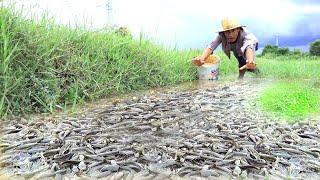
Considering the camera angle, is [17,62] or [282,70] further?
[282,70]

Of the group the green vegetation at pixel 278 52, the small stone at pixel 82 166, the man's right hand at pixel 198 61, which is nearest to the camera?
the small stone at pixel 82 166

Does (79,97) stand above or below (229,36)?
below

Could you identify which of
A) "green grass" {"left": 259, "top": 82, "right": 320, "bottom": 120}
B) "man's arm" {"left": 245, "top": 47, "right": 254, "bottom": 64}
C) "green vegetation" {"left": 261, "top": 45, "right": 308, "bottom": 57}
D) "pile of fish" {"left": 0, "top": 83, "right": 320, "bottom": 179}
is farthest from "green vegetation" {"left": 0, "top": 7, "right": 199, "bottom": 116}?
"green vegetation" {"left": 261, "top": 45, "right": 308, "bottom": 57}

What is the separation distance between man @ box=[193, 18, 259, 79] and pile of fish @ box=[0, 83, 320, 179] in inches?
Answer: 110

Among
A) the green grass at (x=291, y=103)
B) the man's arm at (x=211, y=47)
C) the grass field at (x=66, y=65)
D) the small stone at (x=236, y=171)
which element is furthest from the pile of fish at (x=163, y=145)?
the man's arm at (x=211, y=47)

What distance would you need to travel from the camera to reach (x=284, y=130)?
3947 mm

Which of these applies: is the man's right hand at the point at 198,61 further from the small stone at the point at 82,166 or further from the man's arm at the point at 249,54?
the small stone at the point at 82,166

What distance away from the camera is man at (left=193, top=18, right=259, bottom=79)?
7.57 m

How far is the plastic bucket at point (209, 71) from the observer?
8242mm

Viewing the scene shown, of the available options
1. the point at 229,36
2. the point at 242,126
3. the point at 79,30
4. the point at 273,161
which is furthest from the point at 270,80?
the point at 273,161

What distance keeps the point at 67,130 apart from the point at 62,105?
5.02 feet

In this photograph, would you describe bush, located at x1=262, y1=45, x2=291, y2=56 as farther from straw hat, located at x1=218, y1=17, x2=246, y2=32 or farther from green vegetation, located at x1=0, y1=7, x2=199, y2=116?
green vegetation, located at x1=0, y1=7, x2=199, y2=116

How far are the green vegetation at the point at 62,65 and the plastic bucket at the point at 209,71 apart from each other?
925 mm

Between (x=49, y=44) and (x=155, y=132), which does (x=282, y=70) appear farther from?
(x=155, y=132)
